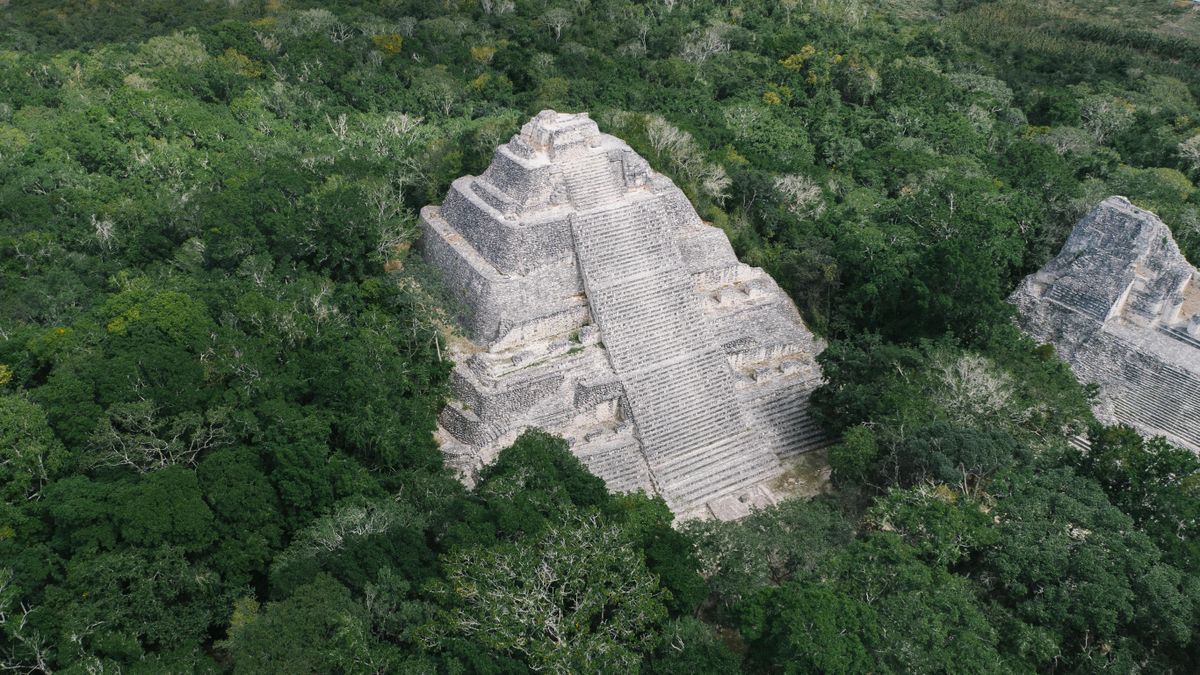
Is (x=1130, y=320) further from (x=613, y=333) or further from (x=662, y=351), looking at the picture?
(x=613, y=333)

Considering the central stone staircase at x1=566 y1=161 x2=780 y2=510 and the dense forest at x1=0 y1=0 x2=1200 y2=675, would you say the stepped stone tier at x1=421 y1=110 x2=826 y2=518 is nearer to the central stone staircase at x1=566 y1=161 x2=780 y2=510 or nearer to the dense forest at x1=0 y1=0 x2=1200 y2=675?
the central stone staircase at x1=566 y1=161 x2=780 y2=510

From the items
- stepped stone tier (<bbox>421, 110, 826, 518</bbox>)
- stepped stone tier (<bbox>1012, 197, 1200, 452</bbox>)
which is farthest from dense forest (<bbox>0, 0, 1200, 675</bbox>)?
stepped stone tier (<bbox>1012, 197, 1200, 452</bbox>)

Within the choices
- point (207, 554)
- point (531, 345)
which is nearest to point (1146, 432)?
point (531, 345)

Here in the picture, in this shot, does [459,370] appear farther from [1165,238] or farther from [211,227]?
[1165,238]

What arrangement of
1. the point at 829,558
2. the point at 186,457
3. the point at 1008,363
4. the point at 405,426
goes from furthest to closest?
the point at 1008,363 → the point at 405,426 → the point at 186,457 → the point at 829,558

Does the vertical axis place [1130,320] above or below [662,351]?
above

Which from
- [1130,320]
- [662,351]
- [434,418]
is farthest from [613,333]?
[1130,320]
